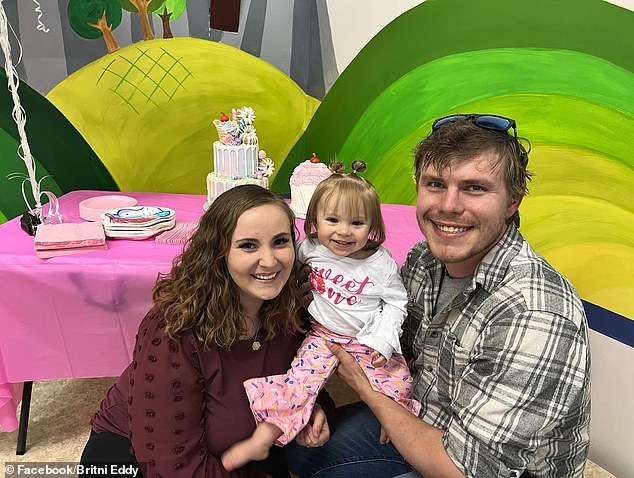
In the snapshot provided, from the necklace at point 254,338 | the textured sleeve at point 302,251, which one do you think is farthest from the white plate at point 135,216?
the necklace at point 254,338

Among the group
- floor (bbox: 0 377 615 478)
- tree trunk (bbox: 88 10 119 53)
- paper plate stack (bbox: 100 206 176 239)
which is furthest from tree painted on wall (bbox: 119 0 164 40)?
floor (bbox: 0 377 615 478)

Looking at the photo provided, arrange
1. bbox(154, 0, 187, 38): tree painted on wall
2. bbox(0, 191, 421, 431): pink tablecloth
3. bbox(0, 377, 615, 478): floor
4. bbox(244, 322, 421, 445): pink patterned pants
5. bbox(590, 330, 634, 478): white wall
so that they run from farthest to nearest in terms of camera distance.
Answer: bbox(154, 0, 187, 38): tree painted on wall < bbox(0, 377, 615, 478): floor < bbox(590, 330, 634, 478): white wall < bbox(0, 191, 421, 431): pink tablecloth < bbox(244, 322, 421, 445): pink patterned pants

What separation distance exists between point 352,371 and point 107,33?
102 inches

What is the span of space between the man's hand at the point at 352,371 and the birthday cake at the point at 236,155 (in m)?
1.00

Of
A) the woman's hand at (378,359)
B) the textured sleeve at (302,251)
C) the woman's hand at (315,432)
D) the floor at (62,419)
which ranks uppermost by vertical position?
the textured sleeve at (302,251)

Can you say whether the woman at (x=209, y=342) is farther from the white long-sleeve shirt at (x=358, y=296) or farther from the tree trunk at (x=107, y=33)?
the tree trunk at (x=107, y=33)

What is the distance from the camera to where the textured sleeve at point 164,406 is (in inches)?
55.2

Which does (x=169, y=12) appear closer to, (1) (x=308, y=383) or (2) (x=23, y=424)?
(2) (x=23, y=424)

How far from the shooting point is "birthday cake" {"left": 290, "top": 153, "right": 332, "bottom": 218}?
7.91 feet

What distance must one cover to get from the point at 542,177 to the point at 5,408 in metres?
2.28

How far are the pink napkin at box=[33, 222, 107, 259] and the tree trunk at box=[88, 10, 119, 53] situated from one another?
1495mm

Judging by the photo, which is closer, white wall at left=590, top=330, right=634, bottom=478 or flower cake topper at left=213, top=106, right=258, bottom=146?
white wall at left=590, top=330, right=634, bottom=478

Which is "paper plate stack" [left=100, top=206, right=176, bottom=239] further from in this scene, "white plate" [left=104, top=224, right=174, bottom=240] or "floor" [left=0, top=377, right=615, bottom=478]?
"floor" [left=0, top=377, right=615, bottom=478]

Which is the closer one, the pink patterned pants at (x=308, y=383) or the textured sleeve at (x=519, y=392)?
the textured sleeve at (x=519, y=392)
